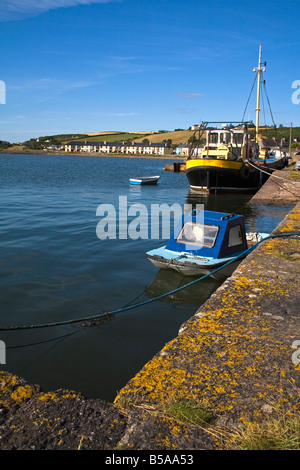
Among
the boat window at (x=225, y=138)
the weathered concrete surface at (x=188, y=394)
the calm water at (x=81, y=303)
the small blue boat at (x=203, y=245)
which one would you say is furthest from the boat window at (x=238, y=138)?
the weathered concrete surface at (x=188, y=394)

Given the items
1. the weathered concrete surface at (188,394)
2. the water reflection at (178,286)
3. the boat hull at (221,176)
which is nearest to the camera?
the weathered concrete surface at (188,394)

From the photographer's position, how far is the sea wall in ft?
8.25

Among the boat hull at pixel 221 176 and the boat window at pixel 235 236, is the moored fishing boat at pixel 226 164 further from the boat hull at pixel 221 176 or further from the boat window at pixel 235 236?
the boat window at pixel 235 236

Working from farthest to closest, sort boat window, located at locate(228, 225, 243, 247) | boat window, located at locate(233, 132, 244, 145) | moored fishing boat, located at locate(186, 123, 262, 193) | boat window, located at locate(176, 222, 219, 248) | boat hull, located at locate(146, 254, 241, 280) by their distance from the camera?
boat window, located at locate(233, 132, 244, 145)
moored fishing boat, located at locate(186, 123, 262, 193)
boat window, located at locate(228, 225, 243, 247)
boat window, located at locate(176, 222, 219, 248)
boat hull, located at locate(146, 254, 241, 280)

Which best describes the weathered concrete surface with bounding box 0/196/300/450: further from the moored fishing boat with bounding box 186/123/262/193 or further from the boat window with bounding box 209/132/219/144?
the boat window with bounding box 209/132/219/144

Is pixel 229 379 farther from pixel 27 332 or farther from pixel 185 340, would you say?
pixel 27 332

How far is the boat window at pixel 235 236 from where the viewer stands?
1083 cm

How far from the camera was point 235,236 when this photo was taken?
11.0m

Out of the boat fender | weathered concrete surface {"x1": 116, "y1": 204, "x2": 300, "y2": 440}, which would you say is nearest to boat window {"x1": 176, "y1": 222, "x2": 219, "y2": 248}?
weathered concrete surface {"x1": 116, "y1": 204, "x2": 300, "y2": 440}

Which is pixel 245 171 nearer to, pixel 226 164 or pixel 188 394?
pixel 226 164

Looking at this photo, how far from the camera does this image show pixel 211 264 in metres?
9.70

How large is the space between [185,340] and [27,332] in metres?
4.84

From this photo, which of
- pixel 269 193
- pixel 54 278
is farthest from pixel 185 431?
pixel 269 193

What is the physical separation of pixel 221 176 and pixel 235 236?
22.5 meters
